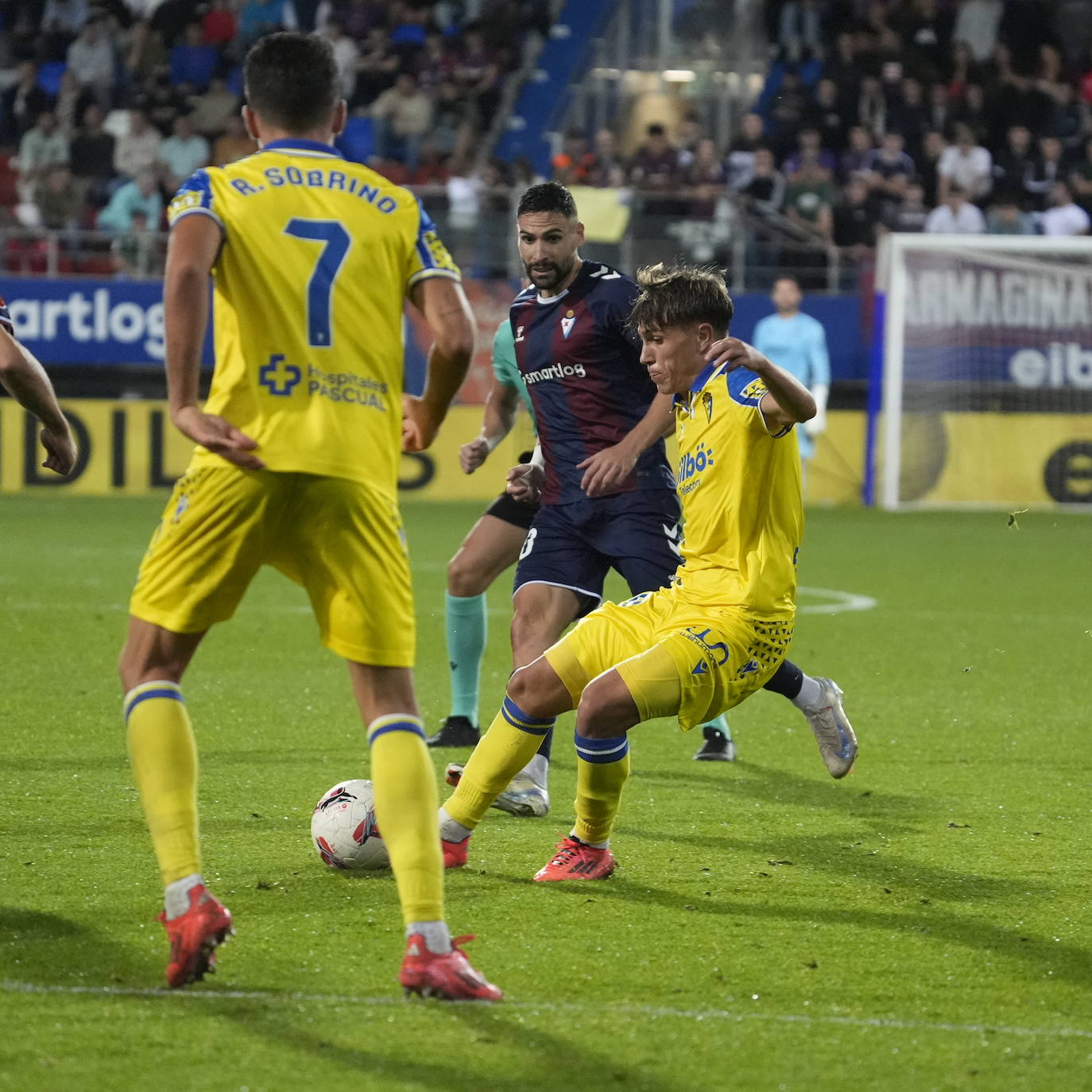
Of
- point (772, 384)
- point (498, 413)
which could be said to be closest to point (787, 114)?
point (498, 413)

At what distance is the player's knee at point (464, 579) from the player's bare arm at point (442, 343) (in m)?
3.09

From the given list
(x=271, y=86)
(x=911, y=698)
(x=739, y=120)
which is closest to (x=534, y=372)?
(x=271, y=86)

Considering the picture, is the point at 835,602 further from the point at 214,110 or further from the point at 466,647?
the point at 214,110

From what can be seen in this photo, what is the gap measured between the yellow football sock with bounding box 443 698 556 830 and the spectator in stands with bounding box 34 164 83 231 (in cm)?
1665

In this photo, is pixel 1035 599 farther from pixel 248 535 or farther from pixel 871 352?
pixel 248 535

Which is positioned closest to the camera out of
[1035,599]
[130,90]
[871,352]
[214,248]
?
[214,248]

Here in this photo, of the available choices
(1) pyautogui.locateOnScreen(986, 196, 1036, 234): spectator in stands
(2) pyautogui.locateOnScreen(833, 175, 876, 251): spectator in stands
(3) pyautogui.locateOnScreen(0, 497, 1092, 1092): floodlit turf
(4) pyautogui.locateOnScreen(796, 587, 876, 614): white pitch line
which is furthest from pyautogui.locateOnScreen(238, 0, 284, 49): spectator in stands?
(3) pyautogui.locateOnScreen(0, 497, 1092, 1092): floodlit turf

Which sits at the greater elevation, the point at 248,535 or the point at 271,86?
the point at 271,86

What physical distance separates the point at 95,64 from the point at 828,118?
9.27 meters

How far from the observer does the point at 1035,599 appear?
12375 millimetres

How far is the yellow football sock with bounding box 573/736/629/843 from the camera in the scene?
15.5 feet

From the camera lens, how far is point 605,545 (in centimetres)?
592

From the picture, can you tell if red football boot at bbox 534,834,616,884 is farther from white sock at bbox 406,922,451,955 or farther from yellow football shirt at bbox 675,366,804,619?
white sock at bbox 406,922,451,955

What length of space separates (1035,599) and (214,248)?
9702 millimetres
